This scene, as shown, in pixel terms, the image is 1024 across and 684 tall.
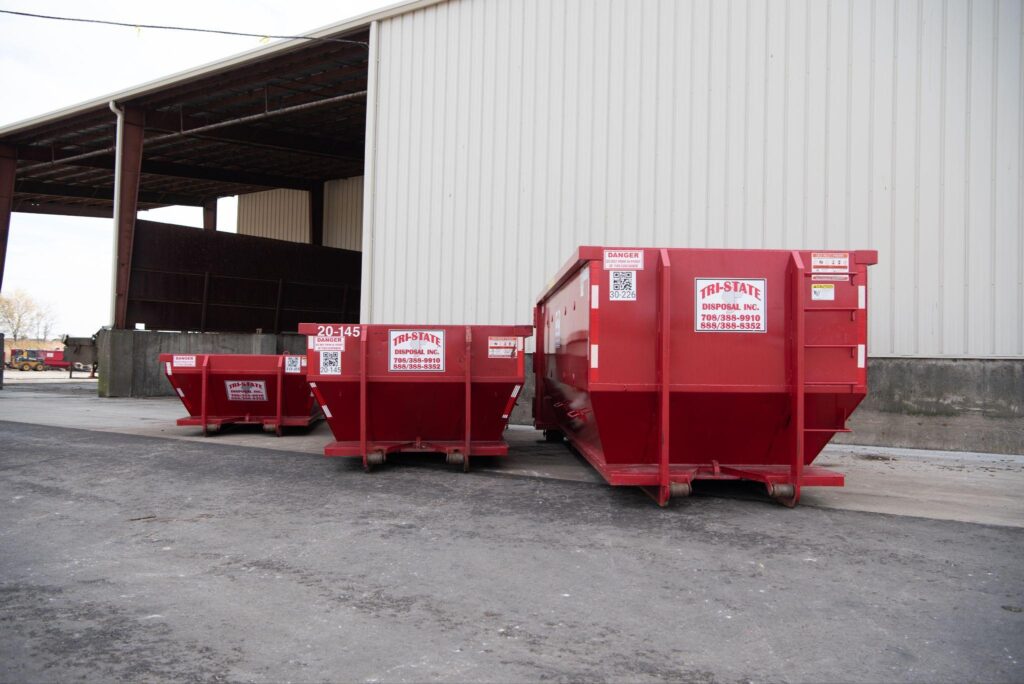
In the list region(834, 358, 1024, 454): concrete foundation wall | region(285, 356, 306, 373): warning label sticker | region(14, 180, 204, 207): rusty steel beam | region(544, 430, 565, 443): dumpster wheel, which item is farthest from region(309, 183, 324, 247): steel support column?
region(834, 358, 1024, 454): concrete foundation wall

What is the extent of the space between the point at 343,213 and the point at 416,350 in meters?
23.5

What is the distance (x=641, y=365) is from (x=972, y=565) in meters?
2.74

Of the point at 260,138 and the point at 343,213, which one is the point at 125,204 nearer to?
the point at 260,138

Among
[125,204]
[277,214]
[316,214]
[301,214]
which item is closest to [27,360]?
[277,214]

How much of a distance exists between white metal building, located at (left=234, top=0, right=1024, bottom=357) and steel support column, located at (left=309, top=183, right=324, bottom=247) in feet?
56.0

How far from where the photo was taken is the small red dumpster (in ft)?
36.2

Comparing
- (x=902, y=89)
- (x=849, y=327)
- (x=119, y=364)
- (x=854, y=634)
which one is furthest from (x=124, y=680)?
(x=119, y=364)

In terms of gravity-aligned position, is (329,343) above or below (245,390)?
above

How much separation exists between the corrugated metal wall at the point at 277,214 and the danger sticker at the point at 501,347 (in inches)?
959

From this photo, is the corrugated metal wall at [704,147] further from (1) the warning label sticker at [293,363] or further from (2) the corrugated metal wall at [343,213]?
(2) the corrugated metal wall at [343,213]

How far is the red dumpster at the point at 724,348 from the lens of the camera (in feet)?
20.0

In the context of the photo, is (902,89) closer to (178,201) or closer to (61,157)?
(61,157)

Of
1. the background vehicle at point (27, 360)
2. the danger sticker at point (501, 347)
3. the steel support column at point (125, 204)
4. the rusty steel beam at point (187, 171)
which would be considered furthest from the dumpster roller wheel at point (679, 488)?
the background vehicle at point (27, 360)

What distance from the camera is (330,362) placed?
7930 mm
